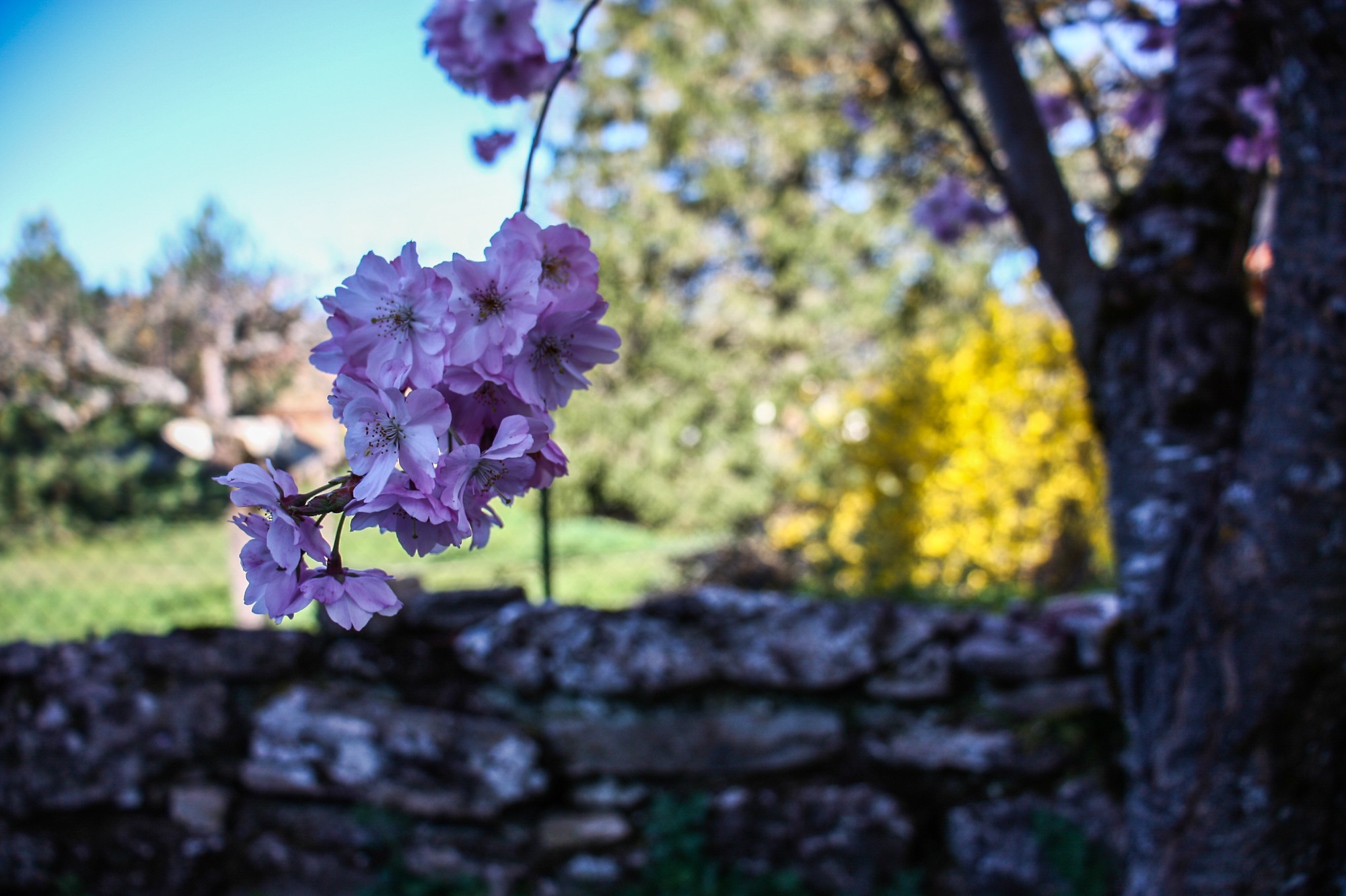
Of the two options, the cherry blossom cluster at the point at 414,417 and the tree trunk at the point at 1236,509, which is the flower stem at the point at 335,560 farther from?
the tree trunk at the point at 1236,509

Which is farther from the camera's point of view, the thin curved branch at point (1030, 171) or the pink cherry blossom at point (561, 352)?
the thin curved branch at point (1030, 171)

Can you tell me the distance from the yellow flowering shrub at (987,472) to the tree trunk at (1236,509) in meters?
2.34

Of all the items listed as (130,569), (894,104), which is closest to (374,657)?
(894,104)

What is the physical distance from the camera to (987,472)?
416cm

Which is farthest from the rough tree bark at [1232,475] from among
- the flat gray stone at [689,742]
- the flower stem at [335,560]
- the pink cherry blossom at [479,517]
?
the flower stem at [335,560]

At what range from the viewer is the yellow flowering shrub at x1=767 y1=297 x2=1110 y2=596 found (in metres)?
4.10

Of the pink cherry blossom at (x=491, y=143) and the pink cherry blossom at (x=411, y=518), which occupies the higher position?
the pink cherry blossom at (x=491, y=143)

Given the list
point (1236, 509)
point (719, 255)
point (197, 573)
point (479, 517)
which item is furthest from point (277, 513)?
point (719, 255)

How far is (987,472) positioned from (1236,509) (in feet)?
9.35

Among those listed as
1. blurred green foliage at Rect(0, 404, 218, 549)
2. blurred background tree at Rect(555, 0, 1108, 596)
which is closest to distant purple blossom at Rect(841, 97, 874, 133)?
blurred background tree at Rect(555, 0, 1108, 596)

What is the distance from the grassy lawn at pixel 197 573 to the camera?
504 cm

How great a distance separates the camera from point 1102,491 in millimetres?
4062

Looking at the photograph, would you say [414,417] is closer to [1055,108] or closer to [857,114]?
[1055,108]

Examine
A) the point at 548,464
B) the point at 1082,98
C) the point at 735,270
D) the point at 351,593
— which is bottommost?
the point at 351,593
